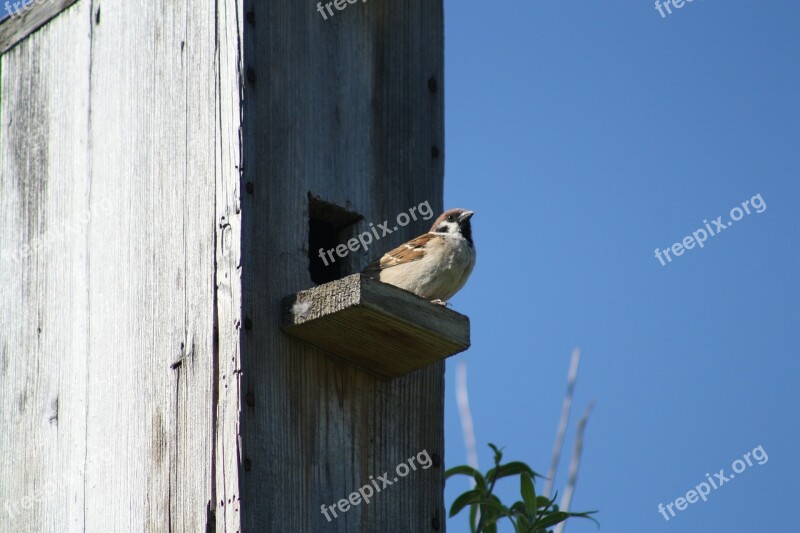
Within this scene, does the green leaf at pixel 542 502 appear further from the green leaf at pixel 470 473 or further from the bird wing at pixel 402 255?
the bird wing at pixel 402 255

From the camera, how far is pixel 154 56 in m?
4.84

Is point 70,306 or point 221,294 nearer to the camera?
point 221,294

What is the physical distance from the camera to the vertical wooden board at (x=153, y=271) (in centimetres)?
421

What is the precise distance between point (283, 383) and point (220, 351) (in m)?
0.23

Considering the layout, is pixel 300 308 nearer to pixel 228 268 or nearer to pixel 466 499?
pixel 228 268

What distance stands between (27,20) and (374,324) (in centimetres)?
219

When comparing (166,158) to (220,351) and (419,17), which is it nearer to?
(220,351)

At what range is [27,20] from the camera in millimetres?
5512

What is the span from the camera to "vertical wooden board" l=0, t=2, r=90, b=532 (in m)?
4.64

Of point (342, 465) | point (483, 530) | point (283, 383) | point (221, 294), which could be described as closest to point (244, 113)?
point (221, 294)

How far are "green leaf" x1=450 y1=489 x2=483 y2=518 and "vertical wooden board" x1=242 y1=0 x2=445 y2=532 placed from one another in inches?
8.3

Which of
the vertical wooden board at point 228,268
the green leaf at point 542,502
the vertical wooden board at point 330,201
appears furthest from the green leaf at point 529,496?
the vertical wooden board at point 228,268

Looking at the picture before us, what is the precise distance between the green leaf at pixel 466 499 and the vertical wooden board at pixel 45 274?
1.20m

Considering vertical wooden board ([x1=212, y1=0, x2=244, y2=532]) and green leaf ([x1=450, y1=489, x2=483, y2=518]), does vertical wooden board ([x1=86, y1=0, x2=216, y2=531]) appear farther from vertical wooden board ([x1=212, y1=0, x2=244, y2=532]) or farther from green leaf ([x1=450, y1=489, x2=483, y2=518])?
green leaf ([x1=450, y1=489, x2=483, y2=518])
